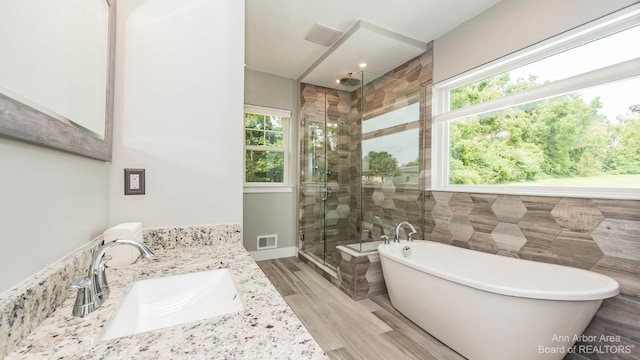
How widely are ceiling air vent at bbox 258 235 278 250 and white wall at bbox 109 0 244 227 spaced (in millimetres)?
2210

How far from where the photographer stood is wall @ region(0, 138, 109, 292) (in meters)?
0.50

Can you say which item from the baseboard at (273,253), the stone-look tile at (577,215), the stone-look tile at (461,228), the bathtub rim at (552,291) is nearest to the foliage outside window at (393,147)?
the stone-look tile at (461,228)

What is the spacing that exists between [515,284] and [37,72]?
2698 millimetres

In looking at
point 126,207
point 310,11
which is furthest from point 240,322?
point 310,11

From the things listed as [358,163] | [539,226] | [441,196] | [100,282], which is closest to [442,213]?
[441,196]

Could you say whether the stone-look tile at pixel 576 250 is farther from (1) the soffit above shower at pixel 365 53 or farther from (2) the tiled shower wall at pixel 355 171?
(1) the soffit above shower at pixel 365 53

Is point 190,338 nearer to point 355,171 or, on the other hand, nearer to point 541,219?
point 541,219

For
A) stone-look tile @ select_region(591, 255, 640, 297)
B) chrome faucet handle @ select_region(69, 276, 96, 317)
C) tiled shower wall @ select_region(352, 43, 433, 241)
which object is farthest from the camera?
tiled shower wall @ select_region(352, 43, 433, 241)

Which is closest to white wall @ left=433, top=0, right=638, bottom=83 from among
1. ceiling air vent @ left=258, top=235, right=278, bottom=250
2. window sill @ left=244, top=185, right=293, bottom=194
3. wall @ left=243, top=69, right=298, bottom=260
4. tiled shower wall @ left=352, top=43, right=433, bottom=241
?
tiled shower wall @ left=352, top=43, right=433, bottom=241

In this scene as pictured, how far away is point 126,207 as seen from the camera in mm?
1132

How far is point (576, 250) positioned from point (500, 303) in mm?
793

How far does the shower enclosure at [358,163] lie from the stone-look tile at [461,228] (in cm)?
38

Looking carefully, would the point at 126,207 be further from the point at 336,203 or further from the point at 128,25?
the point at 336,203

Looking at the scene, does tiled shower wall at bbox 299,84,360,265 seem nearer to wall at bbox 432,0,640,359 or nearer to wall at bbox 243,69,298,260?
wall at bbox 243,69,298,260
